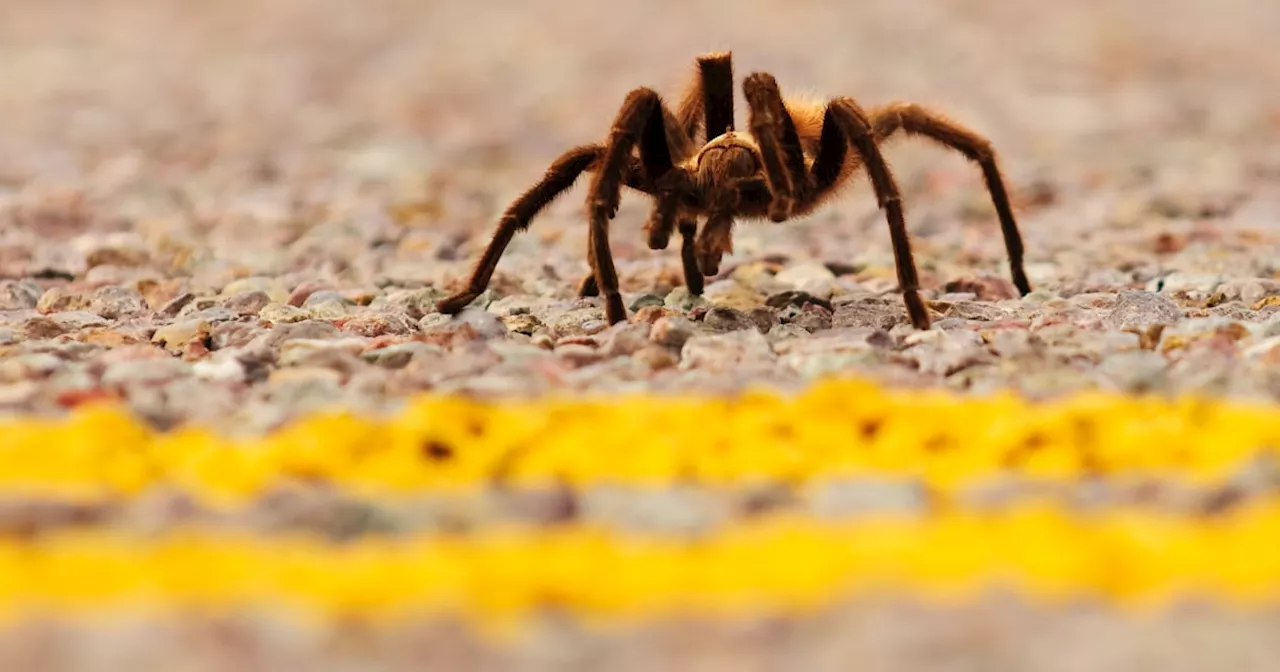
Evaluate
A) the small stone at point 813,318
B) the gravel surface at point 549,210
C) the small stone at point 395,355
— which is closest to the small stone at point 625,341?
the gravel surface at point 549,210

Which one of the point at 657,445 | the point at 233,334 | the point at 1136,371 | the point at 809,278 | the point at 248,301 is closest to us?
the point at 657,445

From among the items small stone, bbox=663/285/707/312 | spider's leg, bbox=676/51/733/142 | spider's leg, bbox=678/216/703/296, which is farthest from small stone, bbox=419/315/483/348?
spider's leg, bbox=676/51/733/142

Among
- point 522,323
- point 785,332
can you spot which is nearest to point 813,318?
point 785,332

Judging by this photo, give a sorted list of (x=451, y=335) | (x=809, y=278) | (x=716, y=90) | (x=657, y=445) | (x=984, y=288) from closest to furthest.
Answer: (x=657, y=445) < (x=451, y=335) < (x=716, y=90) < (x=984, y=288) < (x=809, y=278)

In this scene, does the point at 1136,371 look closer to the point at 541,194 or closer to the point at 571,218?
the point at 541,194

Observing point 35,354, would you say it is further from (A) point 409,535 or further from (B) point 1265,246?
(B) point 1265,246

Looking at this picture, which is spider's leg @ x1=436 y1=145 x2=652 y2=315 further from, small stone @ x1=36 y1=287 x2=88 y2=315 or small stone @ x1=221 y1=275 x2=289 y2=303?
small stone @ x1=36 y1=287 x2=88 y2=315

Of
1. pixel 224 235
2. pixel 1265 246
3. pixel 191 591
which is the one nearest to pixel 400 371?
pixel 191 591
